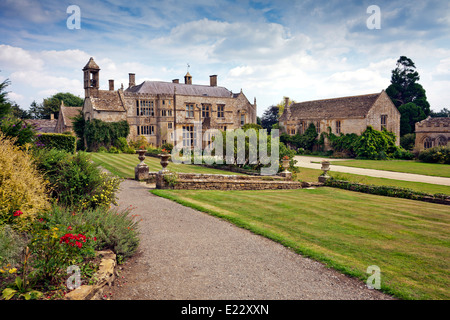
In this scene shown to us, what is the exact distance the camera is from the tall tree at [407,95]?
4844 cm

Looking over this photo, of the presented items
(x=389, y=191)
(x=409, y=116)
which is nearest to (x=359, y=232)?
(x=389, y=191)

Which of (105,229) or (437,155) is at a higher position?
(437,155)

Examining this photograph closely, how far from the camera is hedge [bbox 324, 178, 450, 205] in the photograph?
13938 mm

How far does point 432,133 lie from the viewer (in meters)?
38.4

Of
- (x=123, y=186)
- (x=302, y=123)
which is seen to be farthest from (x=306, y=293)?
(x=302, y=123)

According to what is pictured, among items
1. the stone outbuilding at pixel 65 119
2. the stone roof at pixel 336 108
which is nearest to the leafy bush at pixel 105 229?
the stone roof at pixel 336 108

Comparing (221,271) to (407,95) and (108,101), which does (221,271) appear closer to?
(108,101)

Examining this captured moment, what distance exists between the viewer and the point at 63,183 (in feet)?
27.7

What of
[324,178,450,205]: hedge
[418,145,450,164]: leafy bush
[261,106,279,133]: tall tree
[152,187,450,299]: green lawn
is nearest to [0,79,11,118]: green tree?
[152,187,450,299]: green lawn

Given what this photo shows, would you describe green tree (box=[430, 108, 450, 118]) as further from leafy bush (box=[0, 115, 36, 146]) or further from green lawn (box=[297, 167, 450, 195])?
leafy bush (box=[0, 115, 36, 146])

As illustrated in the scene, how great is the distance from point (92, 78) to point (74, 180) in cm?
3111

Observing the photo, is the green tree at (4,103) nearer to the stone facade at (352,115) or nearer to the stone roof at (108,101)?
the stone roof at (108,101)

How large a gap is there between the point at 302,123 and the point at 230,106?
11962mm

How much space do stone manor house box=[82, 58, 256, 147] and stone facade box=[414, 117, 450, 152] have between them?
882 inches
